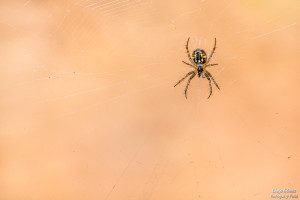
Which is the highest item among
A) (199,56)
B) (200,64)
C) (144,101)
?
(199,56)

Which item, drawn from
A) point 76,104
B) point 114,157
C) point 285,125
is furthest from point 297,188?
point 76,104

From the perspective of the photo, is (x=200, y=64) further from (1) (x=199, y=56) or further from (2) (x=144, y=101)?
(2) (x=144, y=101)

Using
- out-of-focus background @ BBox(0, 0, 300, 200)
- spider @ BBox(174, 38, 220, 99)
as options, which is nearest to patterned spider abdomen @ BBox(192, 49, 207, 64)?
spider @ BBox(174, 38, 220, 99)

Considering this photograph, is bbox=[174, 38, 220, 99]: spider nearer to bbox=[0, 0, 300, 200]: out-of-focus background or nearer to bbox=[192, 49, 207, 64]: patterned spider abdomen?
bbox=[192, 49, 207, 64]: patterned spider abdomen

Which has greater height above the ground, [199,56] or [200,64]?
[199,56]

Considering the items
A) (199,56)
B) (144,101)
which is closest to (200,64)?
(199,56)

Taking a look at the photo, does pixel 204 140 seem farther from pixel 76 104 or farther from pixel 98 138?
pixel 76 104

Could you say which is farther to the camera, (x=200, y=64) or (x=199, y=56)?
(x=200, y=64)
